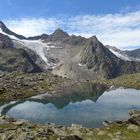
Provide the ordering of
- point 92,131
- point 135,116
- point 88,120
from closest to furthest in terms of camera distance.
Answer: point 92,131
point 135,116
point 88,120

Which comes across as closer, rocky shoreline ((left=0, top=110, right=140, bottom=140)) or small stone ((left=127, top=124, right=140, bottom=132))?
rocky shoreline ((left=0, top=110, right=140, bottom=140))

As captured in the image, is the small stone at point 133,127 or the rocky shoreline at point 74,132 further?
the small stone at point 133,127

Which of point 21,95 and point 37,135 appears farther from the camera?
point 21,95

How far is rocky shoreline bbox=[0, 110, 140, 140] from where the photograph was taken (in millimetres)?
43594

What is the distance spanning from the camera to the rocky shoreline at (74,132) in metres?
43.6

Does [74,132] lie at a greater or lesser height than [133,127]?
lesser

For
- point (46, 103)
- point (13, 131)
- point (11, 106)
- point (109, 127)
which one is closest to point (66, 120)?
point (109, 127)

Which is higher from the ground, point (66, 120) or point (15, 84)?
point (15, 84)

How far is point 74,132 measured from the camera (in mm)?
→ 49719

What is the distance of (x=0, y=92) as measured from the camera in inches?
5335

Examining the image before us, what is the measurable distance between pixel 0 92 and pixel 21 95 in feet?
29.0

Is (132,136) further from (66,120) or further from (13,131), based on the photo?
(66,120)

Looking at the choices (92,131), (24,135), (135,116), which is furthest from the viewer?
(135,116)

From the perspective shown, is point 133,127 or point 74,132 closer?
point 74,132
